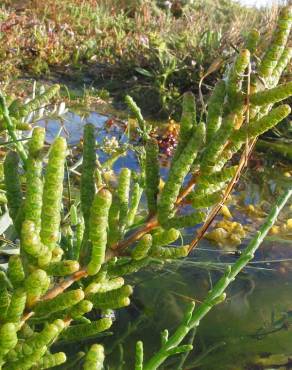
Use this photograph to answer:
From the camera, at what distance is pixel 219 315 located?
2.02m

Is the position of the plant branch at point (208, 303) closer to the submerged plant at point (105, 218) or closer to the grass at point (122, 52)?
the submerged plant at point (105, 218)

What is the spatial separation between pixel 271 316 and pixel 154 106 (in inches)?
152

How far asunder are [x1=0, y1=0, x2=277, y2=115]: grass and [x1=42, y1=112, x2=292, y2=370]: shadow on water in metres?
2.93

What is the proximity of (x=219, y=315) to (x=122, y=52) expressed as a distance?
18.8 ft

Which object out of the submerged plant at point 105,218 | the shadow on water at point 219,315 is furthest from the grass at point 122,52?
the submerged plant at point 105,218

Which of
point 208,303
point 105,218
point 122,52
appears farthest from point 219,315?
point 122,52

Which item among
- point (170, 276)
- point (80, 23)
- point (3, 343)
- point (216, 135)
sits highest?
point (216, 135)

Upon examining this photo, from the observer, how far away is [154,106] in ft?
18.7

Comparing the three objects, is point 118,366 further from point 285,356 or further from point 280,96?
point 280,96

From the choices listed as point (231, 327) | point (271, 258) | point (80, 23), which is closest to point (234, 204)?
point (271, 258)

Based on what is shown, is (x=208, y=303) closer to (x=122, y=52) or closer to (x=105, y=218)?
(x=105, y=218)

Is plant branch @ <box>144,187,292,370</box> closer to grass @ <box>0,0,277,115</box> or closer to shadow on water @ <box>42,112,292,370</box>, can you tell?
shadow on water @ <box>42,112,292,370</box>

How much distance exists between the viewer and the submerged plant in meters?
0.77

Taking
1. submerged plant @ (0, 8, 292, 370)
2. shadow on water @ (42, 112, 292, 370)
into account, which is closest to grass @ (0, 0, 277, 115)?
shadow on water @ (42, 112, 292, 370)
